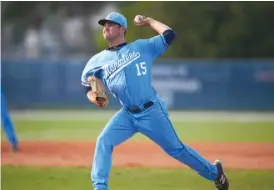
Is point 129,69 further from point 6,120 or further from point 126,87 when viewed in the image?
point 6,120

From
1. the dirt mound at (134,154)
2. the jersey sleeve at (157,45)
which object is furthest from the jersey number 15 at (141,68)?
the dirt mound at (134,154)

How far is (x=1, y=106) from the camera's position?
42.3 feet

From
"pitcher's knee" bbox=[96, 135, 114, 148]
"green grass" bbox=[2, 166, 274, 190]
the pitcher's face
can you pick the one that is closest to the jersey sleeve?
the pitcher's face

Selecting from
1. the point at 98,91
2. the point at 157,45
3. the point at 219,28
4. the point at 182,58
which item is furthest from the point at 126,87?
the point at 182,58

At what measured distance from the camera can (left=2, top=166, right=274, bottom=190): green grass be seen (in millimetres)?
8922

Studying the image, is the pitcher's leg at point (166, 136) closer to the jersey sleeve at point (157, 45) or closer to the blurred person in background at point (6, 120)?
the jersey sleeve at point (157, 45)

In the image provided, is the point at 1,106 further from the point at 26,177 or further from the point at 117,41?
the point at 117,41

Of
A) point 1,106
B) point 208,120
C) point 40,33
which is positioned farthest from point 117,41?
point 40,33

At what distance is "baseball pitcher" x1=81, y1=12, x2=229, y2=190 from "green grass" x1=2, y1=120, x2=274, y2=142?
8.67m

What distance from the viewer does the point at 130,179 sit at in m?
9.73

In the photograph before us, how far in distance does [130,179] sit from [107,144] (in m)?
2.28

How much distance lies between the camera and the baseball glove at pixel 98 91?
7516 millimetres

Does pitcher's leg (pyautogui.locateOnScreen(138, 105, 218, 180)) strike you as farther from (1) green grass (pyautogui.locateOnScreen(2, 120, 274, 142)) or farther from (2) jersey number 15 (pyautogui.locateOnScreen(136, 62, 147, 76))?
(1) green grass (pyautogui.locateOnScreen(2, 120, 274, 142))

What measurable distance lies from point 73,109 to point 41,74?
6.39ft
